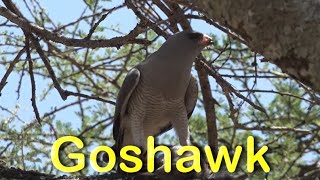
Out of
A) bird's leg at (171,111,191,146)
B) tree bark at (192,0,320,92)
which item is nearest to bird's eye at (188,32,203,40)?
bird's leg at (171,111,191,146)

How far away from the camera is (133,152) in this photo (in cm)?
372

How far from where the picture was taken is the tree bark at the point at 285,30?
1.55 metres

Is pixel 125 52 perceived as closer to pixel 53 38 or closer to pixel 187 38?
pixel 187 38

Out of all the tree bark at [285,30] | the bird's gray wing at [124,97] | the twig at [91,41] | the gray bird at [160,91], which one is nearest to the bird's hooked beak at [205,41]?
the gray bird at [160,91]

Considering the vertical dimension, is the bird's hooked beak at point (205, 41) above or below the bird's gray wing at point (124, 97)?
above

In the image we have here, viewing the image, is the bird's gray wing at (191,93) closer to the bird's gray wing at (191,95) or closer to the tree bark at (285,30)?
the bird's gray wing at (191,95)

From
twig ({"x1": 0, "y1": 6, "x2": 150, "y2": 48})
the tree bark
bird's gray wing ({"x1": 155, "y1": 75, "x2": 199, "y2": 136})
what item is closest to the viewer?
the tree bark

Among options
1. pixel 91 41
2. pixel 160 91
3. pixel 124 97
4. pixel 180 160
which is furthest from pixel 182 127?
pixel 91 41

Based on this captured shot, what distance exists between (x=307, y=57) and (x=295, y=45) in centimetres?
5

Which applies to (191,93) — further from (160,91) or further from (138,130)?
(138,130)

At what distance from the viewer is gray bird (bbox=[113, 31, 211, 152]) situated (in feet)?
12.4

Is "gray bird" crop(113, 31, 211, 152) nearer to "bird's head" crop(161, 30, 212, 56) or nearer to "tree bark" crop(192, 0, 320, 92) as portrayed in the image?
"bird's head" crop(161, 30, 212, 56)

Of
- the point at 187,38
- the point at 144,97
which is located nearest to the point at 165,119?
the point at 144,97

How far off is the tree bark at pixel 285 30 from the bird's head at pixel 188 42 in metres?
2.03
